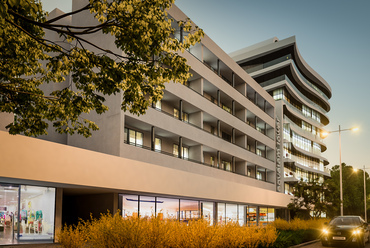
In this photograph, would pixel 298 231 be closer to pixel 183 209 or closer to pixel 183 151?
pixel 183 209

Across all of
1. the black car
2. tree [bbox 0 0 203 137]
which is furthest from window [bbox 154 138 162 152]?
tree [bbox 0 0 203 137]

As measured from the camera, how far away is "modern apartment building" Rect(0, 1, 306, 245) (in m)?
17.8

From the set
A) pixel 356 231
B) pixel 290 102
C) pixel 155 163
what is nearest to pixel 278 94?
pixel 290 102

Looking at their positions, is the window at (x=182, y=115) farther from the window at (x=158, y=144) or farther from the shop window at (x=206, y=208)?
the shop window at (x=206, y=208)

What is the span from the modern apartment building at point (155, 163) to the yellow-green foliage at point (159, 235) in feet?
4.13

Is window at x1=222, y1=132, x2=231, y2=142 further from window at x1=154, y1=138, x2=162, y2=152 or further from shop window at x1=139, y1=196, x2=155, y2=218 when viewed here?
shop window at x1=139, y1=196, x2=155, y2=218

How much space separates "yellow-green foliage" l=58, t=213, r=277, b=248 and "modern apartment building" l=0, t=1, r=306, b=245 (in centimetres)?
126

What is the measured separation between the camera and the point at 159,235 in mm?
10500

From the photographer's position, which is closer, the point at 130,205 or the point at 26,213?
the point at 26,213

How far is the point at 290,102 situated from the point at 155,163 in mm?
48093

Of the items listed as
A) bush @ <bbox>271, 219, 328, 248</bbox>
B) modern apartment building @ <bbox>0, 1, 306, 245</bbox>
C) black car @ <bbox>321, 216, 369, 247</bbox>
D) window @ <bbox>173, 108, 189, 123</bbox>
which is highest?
window @ <bbox>173, 108, 189, 123</bbox>

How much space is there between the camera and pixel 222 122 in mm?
38688

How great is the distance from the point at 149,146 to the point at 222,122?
11.4 meters

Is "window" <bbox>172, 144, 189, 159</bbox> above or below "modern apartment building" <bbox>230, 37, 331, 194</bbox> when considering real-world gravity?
below
